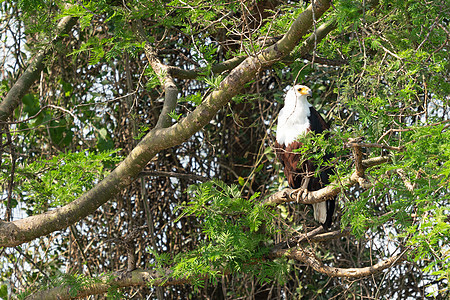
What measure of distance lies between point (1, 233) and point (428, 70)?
6.98 ft

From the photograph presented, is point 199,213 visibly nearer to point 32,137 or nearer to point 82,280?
point 82,280

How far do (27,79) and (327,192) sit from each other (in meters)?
1.94

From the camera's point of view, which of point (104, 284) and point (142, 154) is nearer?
point (142, 154)

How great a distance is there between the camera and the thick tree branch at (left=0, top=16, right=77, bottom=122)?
3.04 metres

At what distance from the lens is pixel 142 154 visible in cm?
255

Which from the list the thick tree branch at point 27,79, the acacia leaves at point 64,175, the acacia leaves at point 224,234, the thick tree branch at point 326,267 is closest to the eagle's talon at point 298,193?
the acacia leaves at point 224,234

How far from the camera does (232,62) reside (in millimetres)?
2809

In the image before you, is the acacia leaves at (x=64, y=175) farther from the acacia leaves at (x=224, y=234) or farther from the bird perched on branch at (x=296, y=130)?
the bird perched on branch at (x=296, y=130)

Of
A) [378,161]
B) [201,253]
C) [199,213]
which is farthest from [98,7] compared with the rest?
[378,161]

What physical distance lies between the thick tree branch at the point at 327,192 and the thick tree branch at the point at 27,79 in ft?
5.07

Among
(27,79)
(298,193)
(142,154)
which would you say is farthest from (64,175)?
(298,193)

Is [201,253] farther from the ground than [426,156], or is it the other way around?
[201,253]

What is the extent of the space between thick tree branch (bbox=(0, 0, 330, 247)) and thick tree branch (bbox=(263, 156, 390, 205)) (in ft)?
1.88

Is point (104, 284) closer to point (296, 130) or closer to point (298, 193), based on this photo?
point (298, 193)
